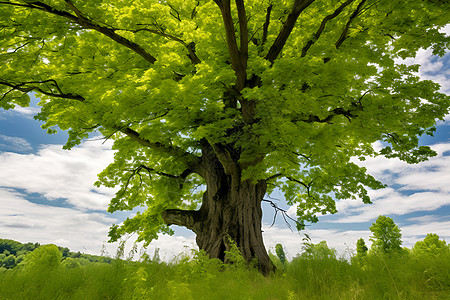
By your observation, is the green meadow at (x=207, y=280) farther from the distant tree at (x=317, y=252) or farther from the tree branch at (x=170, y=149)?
the tree branch at (x=170, y=149)

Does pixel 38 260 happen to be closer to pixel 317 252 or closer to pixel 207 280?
pixel 207 280

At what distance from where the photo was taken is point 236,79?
8.92 m

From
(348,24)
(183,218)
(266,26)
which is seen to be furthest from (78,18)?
(183,218)

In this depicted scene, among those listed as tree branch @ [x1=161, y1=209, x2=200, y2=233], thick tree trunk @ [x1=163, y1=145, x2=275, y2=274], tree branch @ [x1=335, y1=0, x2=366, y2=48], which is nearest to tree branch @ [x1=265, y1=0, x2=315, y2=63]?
tree branch @ [x1=335, y1=0, x2=366, y2=48]

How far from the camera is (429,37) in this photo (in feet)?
28.2

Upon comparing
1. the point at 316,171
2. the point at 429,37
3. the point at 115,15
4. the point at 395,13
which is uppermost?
the point at 115,15

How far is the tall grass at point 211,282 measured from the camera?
4250 mm

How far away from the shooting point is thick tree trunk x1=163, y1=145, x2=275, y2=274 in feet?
33.2

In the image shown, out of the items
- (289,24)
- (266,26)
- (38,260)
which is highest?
(266,26)

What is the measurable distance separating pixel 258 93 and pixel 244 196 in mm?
4773

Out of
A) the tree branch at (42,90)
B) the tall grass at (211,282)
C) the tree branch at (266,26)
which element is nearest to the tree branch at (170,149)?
the tree branch at (42,90)

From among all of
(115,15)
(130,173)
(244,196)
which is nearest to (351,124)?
(244,196)

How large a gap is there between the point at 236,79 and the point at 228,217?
5075 millimetres

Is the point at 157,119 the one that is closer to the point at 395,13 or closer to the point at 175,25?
the point at 175,25
